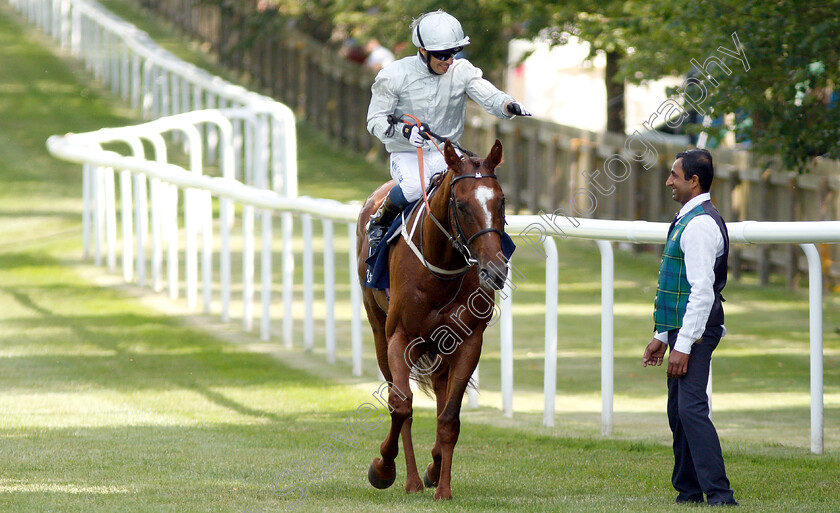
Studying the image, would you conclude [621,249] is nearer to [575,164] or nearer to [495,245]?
[575,164]

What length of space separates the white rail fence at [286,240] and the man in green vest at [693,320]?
0.87m

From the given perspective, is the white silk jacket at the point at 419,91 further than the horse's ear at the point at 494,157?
Yes

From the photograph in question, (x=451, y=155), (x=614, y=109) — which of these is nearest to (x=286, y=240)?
(x=451, y=155)

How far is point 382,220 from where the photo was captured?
258 inches

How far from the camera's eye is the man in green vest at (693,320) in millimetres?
5348

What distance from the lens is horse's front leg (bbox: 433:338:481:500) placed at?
5.73 m

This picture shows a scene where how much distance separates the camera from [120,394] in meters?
8.48

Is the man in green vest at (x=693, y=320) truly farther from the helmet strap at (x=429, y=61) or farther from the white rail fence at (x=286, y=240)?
the helmet strap at (x=429, y=61)

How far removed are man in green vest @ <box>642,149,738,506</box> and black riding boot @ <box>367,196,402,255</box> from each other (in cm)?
159

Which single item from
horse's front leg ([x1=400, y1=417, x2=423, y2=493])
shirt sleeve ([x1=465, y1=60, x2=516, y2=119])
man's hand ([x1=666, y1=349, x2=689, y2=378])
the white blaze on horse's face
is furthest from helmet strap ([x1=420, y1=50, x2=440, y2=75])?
man's hand ([x1=666, y1=349, x2=689, y2=378])

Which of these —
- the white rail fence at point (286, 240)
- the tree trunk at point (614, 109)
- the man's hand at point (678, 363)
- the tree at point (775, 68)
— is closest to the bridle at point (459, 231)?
the man's hand at point (678, 363)

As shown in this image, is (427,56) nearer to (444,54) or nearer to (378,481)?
(444,54)

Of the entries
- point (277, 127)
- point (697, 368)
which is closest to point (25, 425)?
point (697, 368)

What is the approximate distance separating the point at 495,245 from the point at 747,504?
1.62 meters
